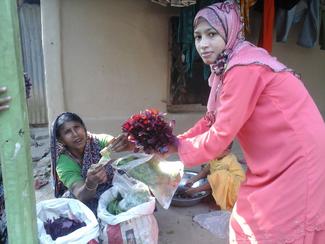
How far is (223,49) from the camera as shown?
1.50 m

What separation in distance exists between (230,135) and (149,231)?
3.94ft

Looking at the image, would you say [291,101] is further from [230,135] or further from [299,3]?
[299,3]

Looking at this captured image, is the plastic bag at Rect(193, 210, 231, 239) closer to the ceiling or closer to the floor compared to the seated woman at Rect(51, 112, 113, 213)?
closer to the floor

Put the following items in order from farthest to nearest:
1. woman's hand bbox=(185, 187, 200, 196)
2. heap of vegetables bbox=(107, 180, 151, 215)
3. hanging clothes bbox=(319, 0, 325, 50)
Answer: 1. hanging clothes bbox=(319, 0, 325, 50)
2. woman's hand bbox=(185, 187, 200, 196)
3. heap of vegetables bbox=(107, 180, 151, 215)

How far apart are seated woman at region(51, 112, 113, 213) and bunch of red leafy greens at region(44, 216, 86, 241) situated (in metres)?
0.22

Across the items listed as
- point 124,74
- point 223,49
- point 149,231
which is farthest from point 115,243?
point 124,74

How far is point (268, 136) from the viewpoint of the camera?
1.42 meters

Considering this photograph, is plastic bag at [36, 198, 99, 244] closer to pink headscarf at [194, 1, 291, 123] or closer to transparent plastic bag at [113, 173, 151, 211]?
transparent plastic bag at [113, 173, 151, 211]

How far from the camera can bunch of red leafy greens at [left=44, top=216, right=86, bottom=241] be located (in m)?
2.19

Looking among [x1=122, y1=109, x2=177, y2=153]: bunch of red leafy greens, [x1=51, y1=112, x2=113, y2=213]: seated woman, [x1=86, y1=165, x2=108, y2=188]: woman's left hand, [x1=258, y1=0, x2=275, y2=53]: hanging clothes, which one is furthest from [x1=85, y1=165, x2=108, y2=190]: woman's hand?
[x1=258, y1=0, x2=275, y2=53]: hanging clothes

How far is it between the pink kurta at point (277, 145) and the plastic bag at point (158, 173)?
59 cm

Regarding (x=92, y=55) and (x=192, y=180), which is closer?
(x=192, y=180)

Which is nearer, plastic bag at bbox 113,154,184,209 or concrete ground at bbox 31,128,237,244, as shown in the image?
plastic bag at bbox 113,154,184,209

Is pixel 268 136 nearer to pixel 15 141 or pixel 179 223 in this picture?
pixel 15 141
